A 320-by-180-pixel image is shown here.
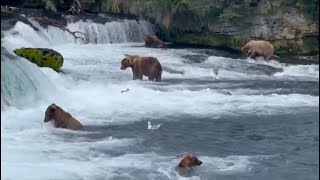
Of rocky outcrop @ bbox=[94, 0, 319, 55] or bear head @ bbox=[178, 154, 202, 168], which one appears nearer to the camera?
bear head @ bbox=[178, 154, 202, 168]

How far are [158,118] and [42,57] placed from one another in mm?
5484

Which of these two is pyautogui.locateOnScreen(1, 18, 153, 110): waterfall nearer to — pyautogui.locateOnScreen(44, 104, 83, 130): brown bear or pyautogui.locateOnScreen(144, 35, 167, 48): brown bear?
pyautogui.locateOnScreen(144, 35, 167, 48): brown bear

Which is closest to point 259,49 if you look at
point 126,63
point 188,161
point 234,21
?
point 234,21

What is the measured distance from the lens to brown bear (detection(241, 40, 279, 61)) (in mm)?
25719

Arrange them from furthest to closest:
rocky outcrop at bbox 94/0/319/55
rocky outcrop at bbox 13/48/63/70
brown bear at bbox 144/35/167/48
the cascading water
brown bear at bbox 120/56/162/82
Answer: rocky outcrop at bbox 94/0/319/55
brown bear at bbox 144/35/167/48
brown bear at bbox 120/56/162/82
rocky outcrop at bbox 13/48/63/70
the cascading water

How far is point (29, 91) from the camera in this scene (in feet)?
54.9

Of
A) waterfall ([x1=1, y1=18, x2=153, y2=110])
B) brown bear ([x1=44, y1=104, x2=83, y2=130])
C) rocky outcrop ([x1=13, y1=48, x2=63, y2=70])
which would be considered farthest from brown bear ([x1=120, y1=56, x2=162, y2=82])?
brown bear ([x1=44, y1=104, x2=83, y2=130])

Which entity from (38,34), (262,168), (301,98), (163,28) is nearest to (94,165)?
(262,168)

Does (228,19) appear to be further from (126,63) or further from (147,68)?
(147,68)

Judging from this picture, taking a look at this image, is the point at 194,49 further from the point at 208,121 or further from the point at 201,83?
the point at 208,121

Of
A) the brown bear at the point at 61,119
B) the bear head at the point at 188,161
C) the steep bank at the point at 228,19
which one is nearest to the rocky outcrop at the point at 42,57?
the brown bear at the point at 61,119

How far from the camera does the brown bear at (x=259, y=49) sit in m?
25.7

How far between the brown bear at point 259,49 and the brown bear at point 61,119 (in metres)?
12.2

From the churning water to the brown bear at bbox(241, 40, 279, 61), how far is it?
0.49 meters
